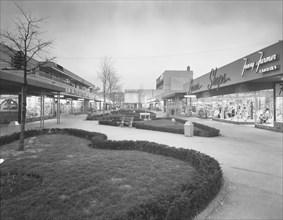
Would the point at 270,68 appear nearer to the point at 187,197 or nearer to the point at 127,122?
the point at 127,122

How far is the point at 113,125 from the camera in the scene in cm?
1938

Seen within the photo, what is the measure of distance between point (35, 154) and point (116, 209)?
16.2 feet

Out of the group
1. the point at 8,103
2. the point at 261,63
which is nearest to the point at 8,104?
the point at 8,103

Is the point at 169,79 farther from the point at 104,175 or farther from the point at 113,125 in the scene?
the point at 104,175

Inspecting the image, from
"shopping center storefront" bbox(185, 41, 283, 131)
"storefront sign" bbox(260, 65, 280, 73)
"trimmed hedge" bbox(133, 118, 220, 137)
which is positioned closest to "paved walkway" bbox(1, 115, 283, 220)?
"trimmed hedge" bbox(133, 118, 220, 137)

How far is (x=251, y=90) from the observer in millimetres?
20234

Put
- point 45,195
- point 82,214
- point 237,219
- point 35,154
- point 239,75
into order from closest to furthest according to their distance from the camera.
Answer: point 82,214, point 237,219, point 45,195, point 35,154, point 239,75

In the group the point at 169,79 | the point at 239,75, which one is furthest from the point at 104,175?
the point at 169,79

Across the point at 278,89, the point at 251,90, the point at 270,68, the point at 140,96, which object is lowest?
the point at 278,89

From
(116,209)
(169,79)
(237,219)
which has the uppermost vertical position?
(169,79)

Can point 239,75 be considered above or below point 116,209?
above

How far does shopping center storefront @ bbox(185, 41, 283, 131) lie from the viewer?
1421 cm

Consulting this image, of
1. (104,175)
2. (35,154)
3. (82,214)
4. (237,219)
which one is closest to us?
(82,214)

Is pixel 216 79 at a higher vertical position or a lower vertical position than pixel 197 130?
higher
